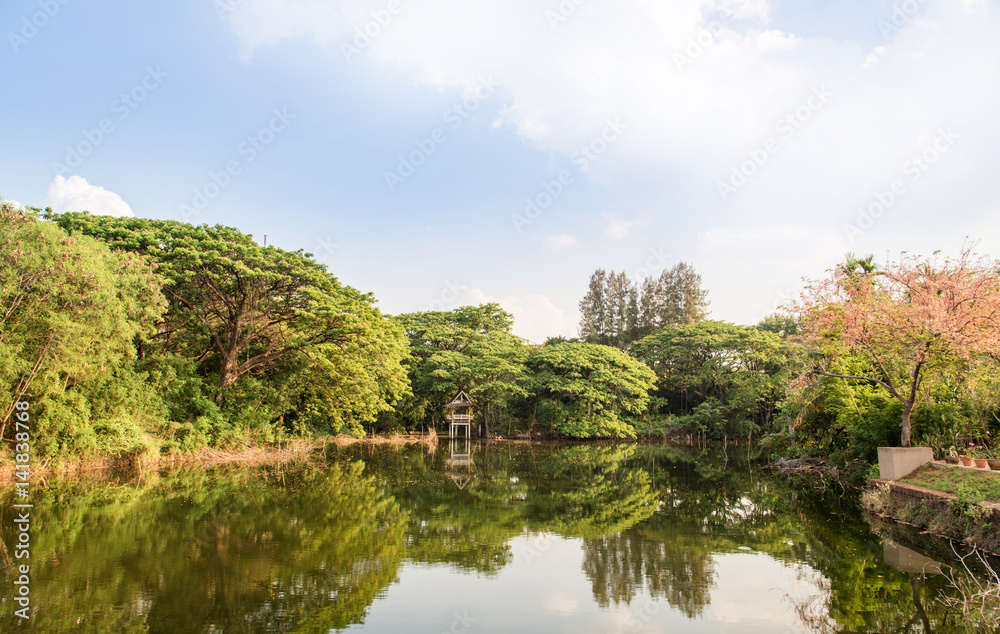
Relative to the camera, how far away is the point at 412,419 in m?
29.8

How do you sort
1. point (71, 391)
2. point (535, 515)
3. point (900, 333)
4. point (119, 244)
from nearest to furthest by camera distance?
point (535, 515), point (900, 333), point (71, 391), point (119, 244)

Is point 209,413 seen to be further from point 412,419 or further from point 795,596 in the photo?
point 795,596

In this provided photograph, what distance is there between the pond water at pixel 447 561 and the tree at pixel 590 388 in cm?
1710

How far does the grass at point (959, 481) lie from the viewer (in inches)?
311

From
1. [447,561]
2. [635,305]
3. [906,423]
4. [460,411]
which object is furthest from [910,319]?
[635,305]

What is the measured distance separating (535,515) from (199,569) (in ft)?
18.7

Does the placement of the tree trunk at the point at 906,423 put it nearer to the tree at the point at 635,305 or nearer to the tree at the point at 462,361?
the tree at the point at 462,361

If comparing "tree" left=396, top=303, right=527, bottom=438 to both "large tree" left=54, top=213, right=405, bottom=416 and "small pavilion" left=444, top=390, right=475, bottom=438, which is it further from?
"large tree" left=54, top=213, right=405, bottom=416

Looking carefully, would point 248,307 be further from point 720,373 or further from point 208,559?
point 720,373

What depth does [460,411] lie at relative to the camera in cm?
3072

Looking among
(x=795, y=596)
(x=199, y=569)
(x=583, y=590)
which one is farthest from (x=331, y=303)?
(x=795, y=596)

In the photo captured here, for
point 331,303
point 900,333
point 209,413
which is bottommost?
point 209,413
